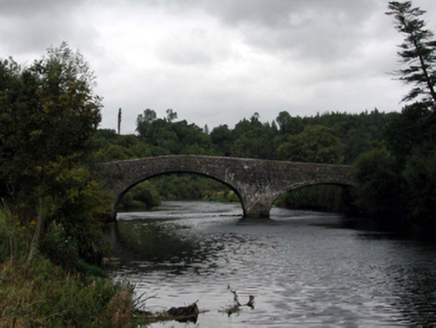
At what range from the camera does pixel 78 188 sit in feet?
31.6

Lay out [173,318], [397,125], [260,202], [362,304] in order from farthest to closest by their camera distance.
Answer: [260,202], [397,125], [362,304], [173,318]

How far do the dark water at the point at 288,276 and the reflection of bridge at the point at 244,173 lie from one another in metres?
11.3

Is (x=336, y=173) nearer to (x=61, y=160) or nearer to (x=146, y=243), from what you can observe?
(x=146, y=243)

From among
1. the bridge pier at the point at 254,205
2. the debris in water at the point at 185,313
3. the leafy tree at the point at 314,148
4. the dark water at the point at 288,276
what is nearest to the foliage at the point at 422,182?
the dark water at the point at 288,276

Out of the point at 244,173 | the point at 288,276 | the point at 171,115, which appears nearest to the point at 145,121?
the point at 171,115

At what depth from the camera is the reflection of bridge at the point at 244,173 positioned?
34.5 metres

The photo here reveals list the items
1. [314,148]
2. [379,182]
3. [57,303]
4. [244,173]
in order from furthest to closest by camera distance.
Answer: [314,148]
[244,173]
[379,182]
[57,303]

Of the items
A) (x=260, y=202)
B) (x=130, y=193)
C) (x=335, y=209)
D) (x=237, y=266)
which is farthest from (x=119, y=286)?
(x=130, y=193)

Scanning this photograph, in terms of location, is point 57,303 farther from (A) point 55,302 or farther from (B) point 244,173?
(B) point 244,173

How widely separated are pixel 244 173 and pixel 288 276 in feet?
77.2

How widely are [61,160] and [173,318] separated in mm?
3228

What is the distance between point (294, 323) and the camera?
8422 mm

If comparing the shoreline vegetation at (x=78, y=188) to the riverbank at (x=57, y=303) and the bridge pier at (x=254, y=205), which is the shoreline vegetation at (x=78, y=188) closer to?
the riverbank at (x=57, y=303)

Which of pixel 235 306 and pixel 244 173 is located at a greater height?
pixel 244 173
